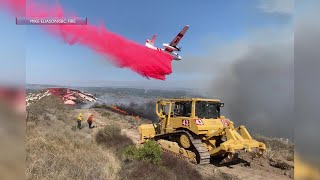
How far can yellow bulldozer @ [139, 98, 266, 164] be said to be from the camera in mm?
14685

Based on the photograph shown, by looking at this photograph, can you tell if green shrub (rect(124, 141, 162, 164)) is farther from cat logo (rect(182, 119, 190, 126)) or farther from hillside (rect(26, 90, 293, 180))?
cat logo (rect(182, 119, 190, 126))

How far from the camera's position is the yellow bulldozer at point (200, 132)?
48.2 ft

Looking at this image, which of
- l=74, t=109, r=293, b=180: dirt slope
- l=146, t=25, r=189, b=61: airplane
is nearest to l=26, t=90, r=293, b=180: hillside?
l=74, t=109, r=293, b=180: dirt slope

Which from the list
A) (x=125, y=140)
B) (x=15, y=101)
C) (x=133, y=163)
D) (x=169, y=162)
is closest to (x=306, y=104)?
(x=15, y=101)

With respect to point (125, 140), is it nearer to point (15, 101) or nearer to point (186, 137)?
point (186, 137)

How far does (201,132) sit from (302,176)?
42.0 ft

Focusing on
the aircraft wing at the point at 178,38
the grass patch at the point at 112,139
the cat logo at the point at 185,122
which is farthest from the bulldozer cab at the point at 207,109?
the aircraft wing at the point at 178,38

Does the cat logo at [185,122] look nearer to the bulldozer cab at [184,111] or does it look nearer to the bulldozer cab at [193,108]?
the bulldozer cab at [184,111]

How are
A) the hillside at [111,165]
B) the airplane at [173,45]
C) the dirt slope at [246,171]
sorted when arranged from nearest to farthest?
1. the hillside at [111,165]
2. the dirt slope at [246,171]
3. the airplane at [173,45]

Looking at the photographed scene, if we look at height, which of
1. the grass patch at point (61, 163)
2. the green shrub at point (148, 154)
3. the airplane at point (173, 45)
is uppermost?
the airplane at point (173, 45)

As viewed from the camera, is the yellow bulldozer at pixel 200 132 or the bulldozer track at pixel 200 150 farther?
the bulldozer track at pixel 200 150

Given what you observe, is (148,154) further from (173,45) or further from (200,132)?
(173,45)

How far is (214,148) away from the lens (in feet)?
51.8

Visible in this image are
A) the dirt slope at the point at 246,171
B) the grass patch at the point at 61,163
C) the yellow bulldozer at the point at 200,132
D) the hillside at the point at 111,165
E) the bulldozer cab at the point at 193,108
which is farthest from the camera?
the bulldozer cab at the point at 193,108
